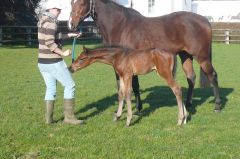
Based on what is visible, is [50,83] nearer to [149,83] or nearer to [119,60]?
[119,60]

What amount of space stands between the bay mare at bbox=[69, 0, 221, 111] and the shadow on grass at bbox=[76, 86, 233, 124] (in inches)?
17.2

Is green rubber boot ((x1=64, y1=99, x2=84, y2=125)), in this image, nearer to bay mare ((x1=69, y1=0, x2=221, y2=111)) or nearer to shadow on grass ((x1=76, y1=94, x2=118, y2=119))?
shadow on grass ((x1=76, y1=94, x2=118, y2=119))

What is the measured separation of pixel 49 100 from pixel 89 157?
7.48 feet

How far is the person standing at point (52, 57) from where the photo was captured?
774 cm

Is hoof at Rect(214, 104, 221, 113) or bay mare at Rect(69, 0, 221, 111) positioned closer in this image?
bay mare at Rect(69, 0, 221, 111)

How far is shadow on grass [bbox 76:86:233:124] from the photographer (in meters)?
9.66

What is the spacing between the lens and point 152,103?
10586 mm

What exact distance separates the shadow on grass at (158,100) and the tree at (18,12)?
749 inches

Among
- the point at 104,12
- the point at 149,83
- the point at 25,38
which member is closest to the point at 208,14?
the point at 25,38

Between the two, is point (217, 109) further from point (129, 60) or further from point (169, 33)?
point (129, 60)

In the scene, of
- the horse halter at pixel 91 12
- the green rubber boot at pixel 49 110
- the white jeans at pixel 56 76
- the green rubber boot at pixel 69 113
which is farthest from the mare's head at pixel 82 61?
the horse halter at pixel 91 12

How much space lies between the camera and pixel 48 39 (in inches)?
303

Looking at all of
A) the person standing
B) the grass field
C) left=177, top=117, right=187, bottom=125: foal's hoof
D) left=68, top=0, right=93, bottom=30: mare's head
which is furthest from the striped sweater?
left=177, top=117, right=187, bottom=125: foal's hoof

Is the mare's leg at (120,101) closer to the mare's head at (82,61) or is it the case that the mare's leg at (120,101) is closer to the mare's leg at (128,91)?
the mare's leg at (128,91)
